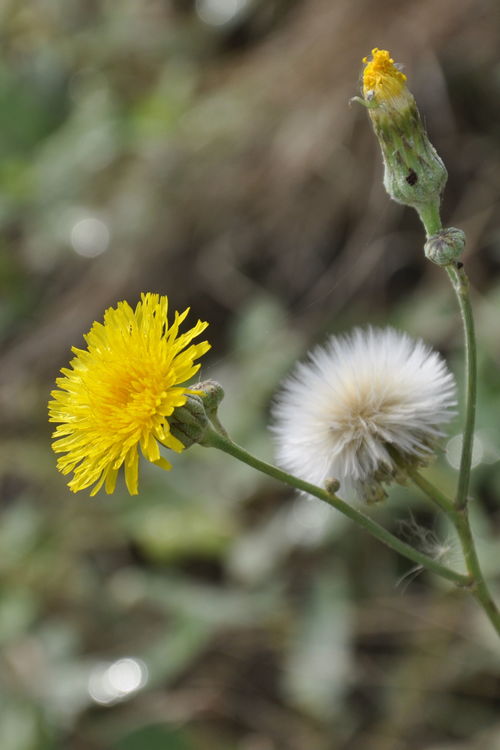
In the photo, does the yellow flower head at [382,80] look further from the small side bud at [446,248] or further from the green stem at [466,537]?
the green stem at [466,537]

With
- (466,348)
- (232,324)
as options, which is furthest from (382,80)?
(232,324)

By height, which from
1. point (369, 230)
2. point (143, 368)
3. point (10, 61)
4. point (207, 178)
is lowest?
point (143, 368)

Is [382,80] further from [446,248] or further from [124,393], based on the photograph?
[124,393]

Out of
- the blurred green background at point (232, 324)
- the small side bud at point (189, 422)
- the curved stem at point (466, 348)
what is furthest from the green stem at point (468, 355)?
the small side bud at point (189, 422)

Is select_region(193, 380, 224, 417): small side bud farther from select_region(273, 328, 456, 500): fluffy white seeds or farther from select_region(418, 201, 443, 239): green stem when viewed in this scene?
select_region(418, 201, 443, 239): green stem

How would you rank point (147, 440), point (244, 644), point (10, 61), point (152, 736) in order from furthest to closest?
point (10, 61), point (244, 644), point (152, 736), point (147, 440)

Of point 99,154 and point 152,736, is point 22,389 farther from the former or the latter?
point 152,736

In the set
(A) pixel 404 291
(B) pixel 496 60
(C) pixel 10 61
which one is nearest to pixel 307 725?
(A) pixel 404 291
